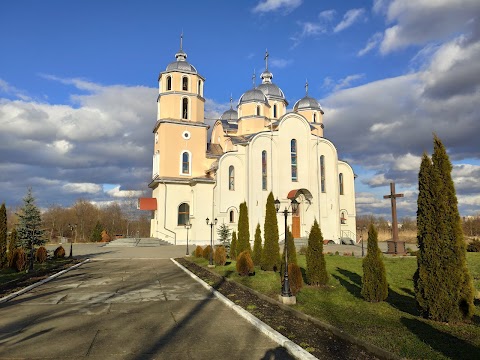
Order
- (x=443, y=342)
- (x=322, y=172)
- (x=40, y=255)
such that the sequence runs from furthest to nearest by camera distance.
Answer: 1. (x=322, y=172)
2. (x=40, y=255)
3. (x=443, y=342)

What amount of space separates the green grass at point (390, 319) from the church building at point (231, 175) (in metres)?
18.8

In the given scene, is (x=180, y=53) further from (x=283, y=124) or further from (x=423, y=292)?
(x=423, y=292)

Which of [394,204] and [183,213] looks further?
[183,213]

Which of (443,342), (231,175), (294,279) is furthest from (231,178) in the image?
(443,342)

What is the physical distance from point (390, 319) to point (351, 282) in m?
4.63

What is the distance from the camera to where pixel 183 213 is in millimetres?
31891

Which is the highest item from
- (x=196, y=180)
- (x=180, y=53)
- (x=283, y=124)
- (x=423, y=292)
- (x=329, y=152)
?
(x=180, y=53)

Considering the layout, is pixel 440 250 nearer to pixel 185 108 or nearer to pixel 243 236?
pixel 243 236

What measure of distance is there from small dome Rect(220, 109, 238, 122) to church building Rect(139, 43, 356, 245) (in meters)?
11.0

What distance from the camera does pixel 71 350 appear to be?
5.25 m

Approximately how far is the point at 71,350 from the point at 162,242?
26.3 meters

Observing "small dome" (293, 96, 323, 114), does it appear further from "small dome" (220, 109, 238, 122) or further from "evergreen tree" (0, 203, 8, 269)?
"evergreen tree" (0, 203, 8, 269)

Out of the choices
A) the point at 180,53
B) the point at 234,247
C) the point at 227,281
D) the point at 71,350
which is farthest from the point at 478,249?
the point at 180,53

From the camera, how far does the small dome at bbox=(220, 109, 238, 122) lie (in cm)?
4591
